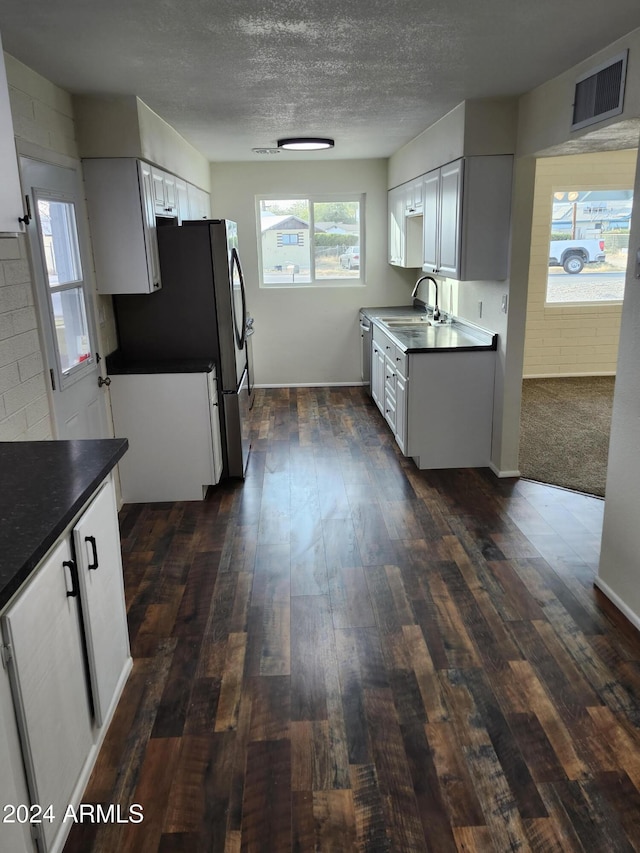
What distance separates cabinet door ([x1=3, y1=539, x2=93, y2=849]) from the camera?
146 centimetres

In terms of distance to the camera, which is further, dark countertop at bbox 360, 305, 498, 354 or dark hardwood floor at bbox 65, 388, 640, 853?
dark countertop at bbox 360, 305, 498, 354

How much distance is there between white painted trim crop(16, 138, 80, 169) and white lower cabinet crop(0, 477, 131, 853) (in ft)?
5.55

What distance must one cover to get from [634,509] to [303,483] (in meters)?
2.26

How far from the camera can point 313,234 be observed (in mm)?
7117

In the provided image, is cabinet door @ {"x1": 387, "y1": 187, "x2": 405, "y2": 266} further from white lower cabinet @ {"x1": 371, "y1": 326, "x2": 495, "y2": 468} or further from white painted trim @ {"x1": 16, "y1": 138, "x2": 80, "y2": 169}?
white painted trim @ {"x1": 16, "y1": 138, "x2": 80, "y2": 169}

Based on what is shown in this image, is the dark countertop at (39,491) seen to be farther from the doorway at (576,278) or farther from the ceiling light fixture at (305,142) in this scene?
the doorway at (576,278)

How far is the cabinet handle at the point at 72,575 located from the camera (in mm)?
1777

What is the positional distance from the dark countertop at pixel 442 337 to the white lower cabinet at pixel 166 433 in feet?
4.82

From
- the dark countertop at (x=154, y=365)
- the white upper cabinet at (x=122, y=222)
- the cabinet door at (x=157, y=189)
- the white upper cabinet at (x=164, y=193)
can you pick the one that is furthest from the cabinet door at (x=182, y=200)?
the dark countertop at (x=154, y=365)

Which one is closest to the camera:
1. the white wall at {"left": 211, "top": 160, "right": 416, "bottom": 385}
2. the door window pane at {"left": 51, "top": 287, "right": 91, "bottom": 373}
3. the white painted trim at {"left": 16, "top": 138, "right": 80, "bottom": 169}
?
the white painted trim at {"left": 16, "top": 138, "right": 80, "bottom": 169}

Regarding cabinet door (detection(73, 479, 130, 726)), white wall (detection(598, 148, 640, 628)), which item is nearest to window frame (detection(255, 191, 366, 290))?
white wall (detection(598, 148, 640, 628))

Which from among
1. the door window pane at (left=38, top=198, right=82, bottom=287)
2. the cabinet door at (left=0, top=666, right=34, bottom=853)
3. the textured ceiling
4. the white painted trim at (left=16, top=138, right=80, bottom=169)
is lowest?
the cabinet door at (left=0, top=666, right=34, bottom=853)

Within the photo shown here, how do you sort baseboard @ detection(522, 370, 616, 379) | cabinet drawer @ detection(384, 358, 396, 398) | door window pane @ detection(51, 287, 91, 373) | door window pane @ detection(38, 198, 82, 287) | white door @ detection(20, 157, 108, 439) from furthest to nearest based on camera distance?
baseboard @ detection(522, 370, 616, 379) → cabinet drawer @ detection(384, 358, 396, 398) → door window pane @ detection(51, 287, 91, 373) → door window pane @ detection(38, 198, 82, 287) → white door @ detection(20, 157, 108, 439)

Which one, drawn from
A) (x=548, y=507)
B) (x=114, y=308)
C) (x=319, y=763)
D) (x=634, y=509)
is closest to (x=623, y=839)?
(x=319, y=763)
